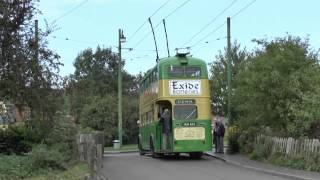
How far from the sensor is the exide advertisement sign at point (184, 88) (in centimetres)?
3042

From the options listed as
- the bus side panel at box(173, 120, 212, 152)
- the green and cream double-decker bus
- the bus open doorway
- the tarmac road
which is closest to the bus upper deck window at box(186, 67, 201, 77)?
the green and cream double-decker bus

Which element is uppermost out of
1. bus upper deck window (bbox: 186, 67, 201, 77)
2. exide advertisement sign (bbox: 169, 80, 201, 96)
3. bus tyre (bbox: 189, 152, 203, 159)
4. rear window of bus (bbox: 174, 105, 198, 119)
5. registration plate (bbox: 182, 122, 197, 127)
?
bus upper deck window (bbox: 186, 67, 201, 77)

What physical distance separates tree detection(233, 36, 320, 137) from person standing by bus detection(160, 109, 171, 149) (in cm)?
348

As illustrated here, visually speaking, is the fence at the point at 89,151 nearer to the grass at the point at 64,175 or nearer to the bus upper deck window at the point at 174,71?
the grass at the point at 64,175

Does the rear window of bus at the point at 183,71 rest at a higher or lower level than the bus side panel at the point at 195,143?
Result: higher

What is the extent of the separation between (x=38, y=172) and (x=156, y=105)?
12590 mm

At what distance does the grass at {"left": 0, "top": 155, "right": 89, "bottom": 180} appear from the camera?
18266 mm

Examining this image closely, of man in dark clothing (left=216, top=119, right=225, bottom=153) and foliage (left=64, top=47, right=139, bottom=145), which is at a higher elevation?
foliage (left=64, top=47, right=139, bottom=145)

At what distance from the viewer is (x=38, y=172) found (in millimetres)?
19734

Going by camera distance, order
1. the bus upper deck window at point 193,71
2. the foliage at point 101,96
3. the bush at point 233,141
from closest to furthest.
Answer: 1. the bus upper deck window at point 193,71
2. the bush at point 233,141
3. the foliage at point 101,96

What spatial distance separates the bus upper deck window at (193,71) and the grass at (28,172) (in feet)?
35.5

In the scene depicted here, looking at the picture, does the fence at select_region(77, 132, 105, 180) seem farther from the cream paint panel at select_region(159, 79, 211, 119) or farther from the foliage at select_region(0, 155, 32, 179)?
the cream paint panel at select_region(159, 79, 211, 119)

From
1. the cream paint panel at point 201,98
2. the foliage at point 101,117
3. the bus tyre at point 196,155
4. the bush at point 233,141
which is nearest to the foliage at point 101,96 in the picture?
the foliage at point 101,117

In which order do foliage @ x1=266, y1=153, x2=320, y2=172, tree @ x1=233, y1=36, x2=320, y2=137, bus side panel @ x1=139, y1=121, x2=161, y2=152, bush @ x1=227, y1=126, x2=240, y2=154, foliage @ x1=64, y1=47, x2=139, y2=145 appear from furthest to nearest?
foliage @ x1=64, y1=47, x2=139, y2=145 → bush @ x1=227, y1=126, x2=240, y2=154 → bus side panel @ x1=139, y1=121, x2=161, y2=152 → tree @ x1=233, y1=36, x2=320, y2=137 → foliage @ x1=266, y1=153, x2=320, y2=172
